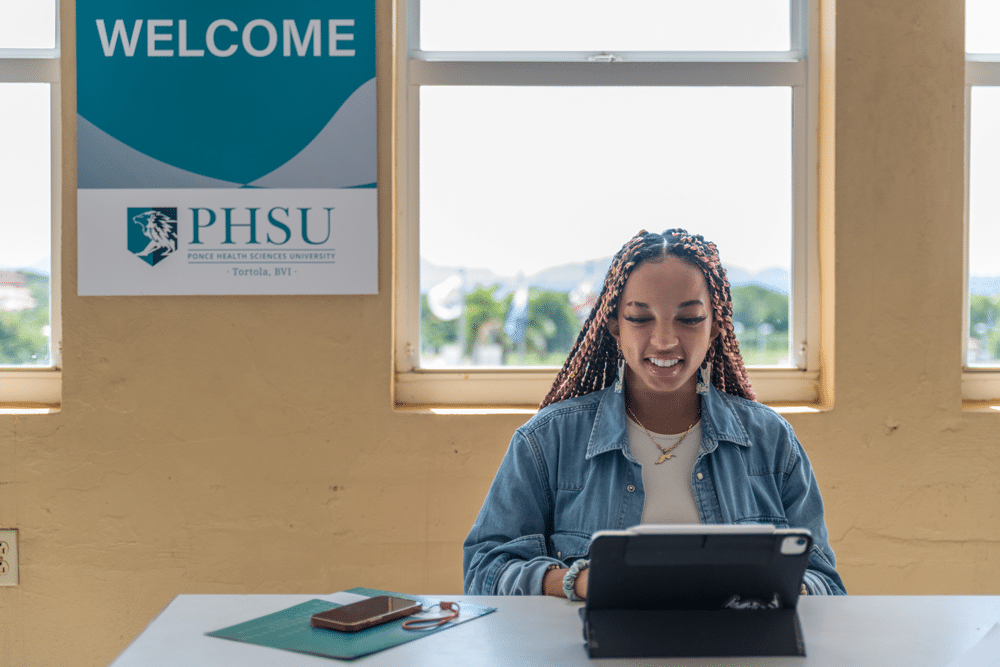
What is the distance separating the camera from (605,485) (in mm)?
1733

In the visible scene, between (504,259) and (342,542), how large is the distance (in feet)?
3.45

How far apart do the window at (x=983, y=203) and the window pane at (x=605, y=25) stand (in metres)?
0.66

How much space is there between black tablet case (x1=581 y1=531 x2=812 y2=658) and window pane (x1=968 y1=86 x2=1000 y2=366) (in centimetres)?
211

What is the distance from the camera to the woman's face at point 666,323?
5.85 feet

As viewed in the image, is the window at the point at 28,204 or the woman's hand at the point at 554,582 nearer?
the woman's hand at the point at 554,582

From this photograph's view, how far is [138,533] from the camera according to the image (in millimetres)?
2541

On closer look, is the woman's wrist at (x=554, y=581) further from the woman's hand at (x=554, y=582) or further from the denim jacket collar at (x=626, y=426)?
the denim jacket collar at (x=626, y=426)

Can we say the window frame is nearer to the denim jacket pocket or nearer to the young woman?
the young woman

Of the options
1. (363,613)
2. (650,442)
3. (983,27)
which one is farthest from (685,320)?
(983,27)

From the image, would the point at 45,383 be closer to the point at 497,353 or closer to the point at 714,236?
the point at 497,353

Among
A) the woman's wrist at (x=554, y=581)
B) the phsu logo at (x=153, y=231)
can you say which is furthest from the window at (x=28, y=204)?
the woman's wrist at (x=554, y=581)

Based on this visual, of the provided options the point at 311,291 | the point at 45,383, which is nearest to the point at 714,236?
the point at 311,291

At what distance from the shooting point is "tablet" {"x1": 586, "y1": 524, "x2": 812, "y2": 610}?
1.06m

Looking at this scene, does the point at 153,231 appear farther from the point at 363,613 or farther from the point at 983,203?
the point at 983,203
